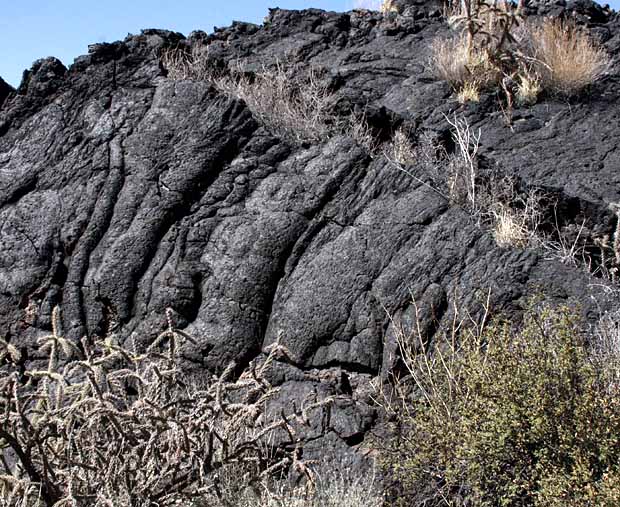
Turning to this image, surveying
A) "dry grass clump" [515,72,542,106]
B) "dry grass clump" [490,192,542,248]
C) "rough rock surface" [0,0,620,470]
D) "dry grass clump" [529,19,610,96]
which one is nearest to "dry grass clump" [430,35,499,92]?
"dry grass clump" [515,72,542,106]

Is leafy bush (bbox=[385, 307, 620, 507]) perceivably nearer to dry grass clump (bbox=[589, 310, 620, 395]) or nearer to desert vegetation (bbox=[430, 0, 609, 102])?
dry grass clump (bbox=[589, 310, 620, 395])

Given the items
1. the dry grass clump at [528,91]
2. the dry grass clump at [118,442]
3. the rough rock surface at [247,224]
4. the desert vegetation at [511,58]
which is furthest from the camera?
the desert vegetation at [511,58]

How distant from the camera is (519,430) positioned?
5.27m

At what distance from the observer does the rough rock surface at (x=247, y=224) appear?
691 cm

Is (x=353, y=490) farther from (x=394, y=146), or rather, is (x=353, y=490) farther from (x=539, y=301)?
(x=394, y=146)

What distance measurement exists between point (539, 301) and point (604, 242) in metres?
1.26

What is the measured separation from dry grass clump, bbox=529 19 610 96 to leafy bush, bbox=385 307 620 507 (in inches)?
180

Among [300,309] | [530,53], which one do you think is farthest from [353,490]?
[530,53]

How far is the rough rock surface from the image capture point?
6910 mm

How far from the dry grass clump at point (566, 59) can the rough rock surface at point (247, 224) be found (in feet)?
1.41

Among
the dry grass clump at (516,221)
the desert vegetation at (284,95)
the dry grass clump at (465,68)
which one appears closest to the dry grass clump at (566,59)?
the dry grass clump at (465,68)

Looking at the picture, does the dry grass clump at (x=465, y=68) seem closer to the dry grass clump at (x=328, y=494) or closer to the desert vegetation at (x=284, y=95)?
the desert vegetation at (x=284, y=95)

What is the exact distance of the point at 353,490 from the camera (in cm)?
569

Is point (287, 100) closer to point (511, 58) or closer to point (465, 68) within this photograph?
point (465, 68)
